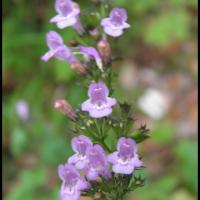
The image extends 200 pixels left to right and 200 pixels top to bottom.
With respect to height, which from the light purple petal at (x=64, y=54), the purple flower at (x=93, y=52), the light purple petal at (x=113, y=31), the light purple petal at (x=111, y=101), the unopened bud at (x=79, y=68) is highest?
the light purple petal at (x=113, y=31)

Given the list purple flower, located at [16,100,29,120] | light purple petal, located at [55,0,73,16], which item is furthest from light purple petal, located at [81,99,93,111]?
purple flower, located at [16,100,29,120]

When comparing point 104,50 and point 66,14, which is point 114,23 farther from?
point 66,14

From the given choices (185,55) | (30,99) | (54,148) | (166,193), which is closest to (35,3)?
(30,99)

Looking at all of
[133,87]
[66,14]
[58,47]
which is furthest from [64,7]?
[133,87]

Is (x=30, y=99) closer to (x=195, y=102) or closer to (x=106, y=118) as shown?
(x=195, y=102)

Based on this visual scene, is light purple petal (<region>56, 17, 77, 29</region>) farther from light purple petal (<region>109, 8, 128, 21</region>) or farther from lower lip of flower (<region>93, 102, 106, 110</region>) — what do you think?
lower lip of flower (<region>93, 102, 106, 110</region>)

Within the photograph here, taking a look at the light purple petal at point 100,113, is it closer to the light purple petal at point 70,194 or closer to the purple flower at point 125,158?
the purple flower at point 125,158

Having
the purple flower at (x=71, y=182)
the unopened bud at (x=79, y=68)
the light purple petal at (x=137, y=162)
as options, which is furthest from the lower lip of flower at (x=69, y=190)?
the unopened bud at (x=79, y=68)
